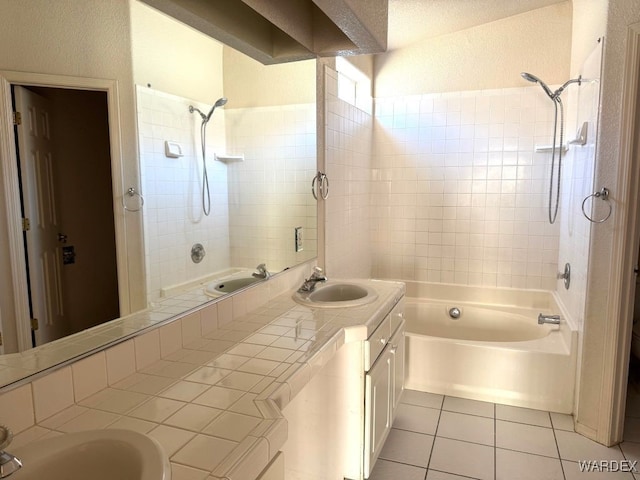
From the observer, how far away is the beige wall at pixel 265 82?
1943mm

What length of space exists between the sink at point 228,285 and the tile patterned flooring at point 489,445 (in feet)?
3.66

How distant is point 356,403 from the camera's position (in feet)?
6.19

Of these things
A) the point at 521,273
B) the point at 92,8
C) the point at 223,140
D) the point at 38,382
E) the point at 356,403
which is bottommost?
the point at 356,403

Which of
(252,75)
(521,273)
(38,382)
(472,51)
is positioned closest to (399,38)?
(472,51)

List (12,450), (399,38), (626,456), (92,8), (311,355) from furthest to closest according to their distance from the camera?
(399,38)
(626,456)
(311,355)
(92,8)
(12,450)

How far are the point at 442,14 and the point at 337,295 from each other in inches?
82.4

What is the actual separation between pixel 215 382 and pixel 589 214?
2.12 meters

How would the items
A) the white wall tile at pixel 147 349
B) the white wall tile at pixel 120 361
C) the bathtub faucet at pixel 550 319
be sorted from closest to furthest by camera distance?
the white wall tile at pixel 120 361 → the white wall tile at pixel 147 349 → the bathtub faucet at pixel 550 319

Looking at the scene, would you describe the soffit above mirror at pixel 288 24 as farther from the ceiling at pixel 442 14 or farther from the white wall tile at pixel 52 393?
the white wall tile at pixel 52 393

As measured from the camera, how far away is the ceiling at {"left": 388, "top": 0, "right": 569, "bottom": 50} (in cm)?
285

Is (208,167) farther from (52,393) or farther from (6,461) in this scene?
(6,461)

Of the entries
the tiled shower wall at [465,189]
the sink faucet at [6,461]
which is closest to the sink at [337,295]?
the sink faucet at [6,461]

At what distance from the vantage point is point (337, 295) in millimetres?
2418

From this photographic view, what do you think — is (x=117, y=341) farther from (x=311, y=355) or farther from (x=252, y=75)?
(x=252, y=75)
